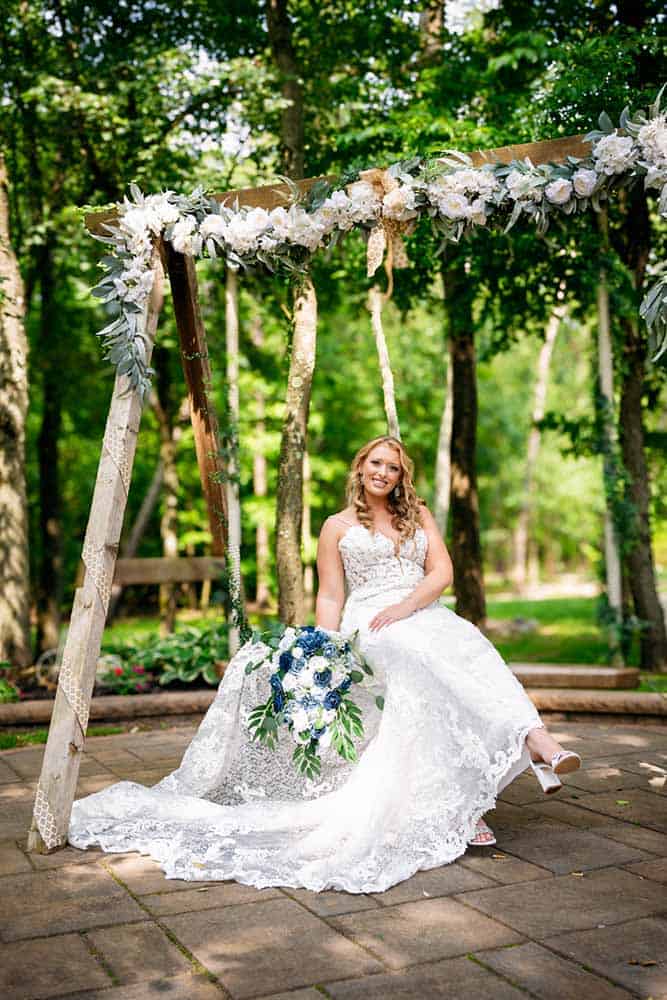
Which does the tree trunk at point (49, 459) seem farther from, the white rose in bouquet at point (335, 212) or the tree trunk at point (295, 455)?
the white rose in bouquet at point (335, 212)

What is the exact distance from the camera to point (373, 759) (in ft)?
14.2

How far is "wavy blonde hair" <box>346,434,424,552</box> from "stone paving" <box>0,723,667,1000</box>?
4.78 feet

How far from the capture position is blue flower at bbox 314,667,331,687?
430cm

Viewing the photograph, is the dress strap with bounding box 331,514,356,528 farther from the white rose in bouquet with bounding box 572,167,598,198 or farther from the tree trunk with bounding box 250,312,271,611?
the tree trunk with bounding box 250,312,271,611

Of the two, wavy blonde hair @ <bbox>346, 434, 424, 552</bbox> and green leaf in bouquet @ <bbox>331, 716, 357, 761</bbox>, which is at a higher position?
wavy blonde hair @ <bbox>346, 434, 424, 552</bbox>

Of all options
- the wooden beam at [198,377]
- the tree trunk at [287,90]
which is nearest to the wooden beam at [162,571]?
the tree trunk at [287,90]

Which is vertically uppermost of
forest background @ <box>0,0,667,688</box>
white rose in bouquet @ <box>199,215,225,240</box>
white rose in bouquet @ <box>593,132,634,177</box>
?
forest background @ <box>0,0,667,688</box>

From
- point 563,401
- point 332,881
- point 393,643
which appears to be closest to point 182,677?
point 393,643

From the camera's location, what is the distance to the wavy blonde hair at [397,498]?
16.4 feet

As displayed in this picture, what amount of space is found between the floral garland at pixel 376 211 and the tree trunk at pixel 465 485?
5412mm

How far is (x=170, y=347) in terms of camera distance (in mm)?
13758

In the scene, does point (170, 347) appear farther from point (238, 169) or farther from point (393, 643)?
point (393, 643)

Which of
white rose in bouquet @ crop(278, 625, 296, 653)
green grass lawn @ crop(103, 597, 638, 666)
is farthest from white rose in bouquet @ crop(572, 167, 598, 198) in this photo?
green grass lawn @ crop(103, 597, 638, 666)

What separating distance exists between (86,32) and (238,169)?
6.85ft
